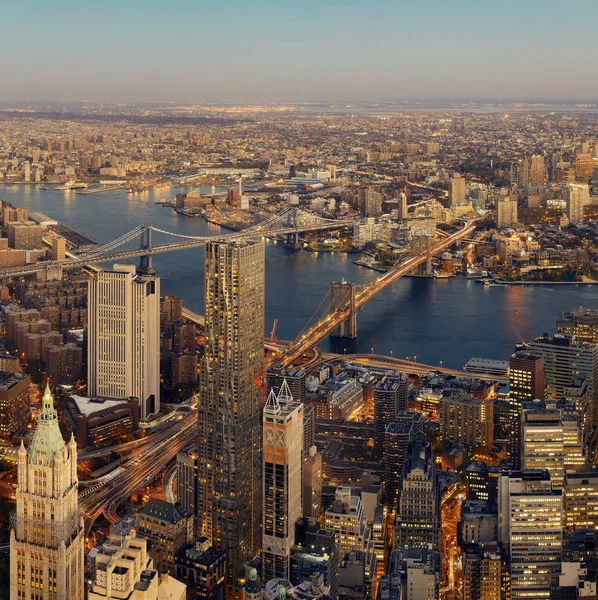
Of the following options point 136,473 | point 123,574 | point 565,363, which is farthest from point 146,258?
point 123,574

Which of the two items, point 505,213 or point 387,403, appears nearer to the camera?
point 387,403

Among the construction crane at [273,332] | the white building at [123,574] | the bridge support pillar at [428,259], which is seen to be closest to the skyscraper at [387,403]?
the construction crane at [273,332]

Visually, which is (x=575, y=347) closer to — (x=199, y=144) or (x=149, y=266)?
(x=149, y=266)

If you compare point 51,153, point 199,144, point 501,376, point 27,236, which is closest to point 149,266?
point 27,236

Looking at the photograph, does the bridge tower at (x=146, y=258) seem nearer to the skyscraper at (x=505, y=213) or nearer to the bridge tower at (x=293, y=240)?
the bridge tower at (x=293, y=240)

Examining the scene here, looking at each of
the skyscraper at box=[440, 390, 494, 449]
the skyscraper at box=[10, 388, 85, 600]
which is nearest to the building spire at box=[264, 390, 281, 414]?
the skyscraper at box=[10, 388, 85, 600]

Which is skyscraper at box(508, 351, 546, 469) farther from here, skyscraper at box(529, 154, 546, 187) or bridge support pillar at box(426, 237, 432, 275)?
skyscraper at box(529, 154, 546, 187)

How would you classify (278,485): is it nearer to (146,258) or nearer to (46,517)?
(46,517)
